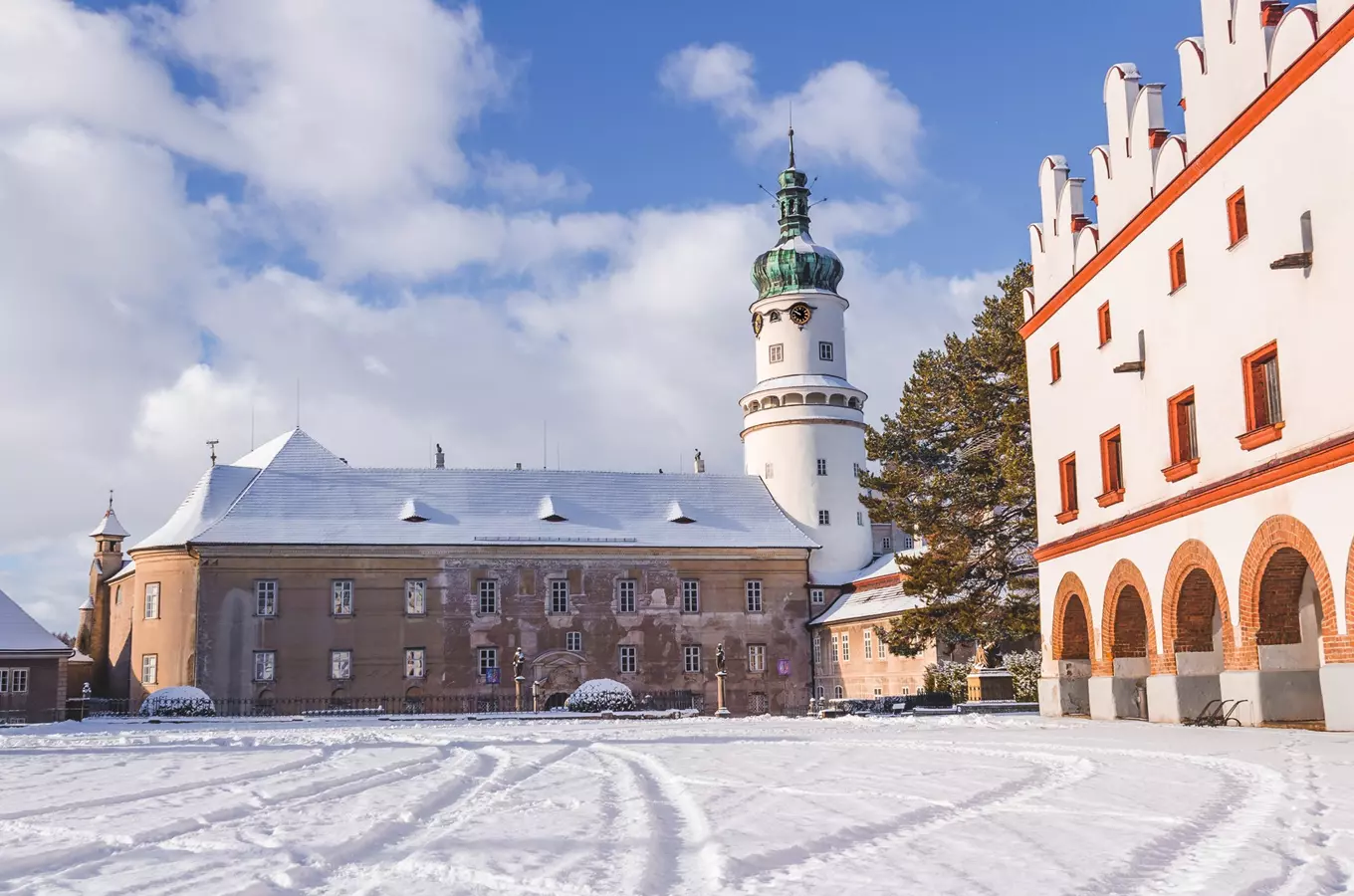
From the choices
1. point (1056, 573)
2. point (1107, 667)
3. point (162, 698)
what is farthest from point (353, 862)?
point (162, 698)

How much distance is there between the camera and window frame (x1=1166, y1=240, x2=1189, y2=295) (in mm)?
24000

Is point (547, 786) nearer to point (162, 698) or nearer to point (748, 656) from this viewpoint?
point (162, 698)

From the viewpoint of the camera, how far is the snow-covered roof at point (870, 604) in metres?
52.5

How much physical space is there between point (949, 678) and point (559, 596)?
64.0ft

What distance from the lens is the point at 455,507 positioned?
59844 mm

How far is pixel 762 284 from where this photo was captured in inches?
2692

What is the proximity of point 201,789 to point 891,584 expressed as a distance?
147 ft

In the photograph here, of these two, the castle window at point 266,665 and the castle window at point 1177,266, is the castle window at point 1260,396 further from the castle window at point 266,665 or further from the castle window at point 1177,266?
the castle window at point 266,665

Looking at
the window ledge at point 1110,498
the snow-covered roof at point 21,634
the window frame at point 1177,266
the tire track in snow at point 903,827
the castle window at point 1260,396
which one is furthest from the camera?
the snow-covered roof at point 21,634

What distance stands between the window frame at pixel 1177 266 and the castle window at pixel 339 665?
132 ft

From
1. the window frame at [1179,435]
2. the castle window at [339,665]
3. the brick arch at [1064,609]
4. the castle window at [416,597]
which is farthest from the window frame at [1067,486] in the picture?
the castle window at [339,665]

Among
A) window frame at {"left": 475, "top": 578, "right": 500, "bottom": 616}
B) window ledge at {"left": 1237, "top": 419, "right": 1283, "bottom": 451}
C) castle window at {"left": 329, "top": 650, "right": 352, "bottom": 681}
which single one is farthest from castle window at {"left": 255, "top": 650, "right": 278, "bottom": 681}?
window ledge at {"left": 1237, "top": 419, "right": 1283, "bottom": 451}

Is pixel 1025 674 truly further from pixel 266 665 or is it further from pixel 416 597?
pixel 266 665

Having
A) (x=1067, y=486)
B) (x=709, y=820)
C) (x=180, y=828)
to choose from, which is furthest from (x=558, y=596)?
(x=709, y=820)
